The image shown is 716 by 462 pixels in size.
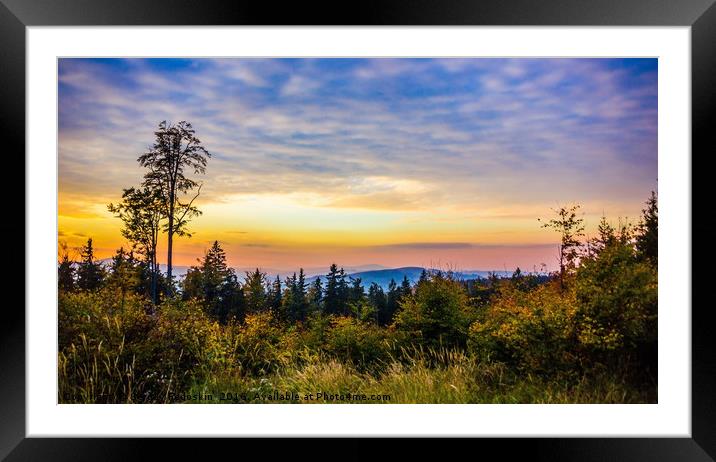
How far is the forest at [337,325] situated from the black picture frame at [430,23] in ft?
1.96

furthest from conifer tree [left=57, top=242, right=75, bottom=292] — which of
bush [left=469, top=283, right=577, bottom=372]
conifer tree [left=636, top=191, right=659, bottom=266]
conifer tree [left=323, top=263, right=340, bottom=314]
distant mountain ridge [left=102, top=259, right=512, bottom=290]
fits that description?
conifer tree [left=636, top=191, right=659, bottom=266]

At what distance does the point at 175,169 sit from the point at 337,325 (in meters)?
2.06

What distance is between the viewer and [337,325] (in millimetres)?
4320

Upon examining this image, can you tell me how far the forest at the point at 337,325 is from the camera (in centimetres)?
357

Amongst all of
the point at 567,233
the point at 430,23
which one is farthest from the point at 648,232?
the point at 430,23

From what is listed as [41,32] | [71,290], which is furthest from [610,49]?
[71,290]

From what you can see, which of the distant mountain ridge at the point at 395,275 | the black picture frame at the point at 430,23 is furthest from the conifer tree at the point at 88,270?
the distant mountain ridge at the point at 395,275

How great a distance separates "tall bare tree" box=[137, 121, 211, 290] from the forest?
12 mm

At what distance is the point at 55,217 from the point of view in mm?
3090

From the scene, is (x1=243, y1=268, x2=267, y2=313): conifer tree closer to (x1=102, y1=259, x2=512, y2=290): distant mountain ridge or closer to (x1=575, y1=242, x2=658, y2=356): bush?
(x1=102, y1=259, x2=512, y2=290): distant mountain ridge

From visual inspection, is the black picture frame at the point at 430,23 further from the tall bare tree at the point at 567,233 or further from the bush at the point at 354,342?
the bush at the point at 354,342

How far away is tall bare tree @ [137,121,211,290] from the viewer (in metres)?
3.93

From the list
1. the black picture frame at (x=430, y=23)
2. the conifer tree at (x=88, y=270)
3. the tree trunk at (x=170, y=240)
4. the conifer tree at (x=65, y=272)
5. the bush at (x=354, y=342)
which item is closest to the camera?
the black picture frame at (x=430, y=23)

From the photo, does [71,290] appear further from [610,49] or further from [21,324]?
[610,49]
